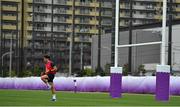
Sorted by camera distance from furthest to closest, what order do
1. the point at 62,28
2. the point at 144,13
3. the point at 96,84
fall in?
the point at 62,28 < the point at 144,13 < the point at 96,84

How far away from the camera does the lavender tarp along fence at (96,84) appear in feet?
104

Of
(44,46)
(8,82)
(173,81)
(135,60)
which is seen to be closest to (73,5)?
(44,46)

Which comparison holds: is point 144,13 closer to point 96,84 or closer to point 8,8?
point 8,8

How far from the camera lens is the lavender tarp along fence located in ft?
104

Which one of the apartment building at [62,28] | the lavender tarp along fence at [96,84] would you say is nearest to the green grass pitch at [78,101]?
the lavender tarp along fence at [96,84]

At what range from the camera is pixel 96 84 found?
37281 mm

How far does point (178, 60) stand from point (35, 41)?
138 feet

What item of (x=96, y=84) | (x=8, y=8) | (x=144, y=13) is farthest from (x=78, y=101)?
(x=8, y=8)

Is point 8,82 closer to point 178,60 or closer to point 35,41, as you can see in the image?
point 178,60

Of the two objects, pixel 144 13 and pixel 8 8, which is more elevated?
pixel 8 8

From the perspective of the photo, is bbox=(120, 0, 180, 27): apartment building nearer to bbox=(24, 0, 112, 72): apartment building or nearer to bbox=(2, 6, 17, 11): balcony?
bbox=(24, 0, 112, 72): apartment building

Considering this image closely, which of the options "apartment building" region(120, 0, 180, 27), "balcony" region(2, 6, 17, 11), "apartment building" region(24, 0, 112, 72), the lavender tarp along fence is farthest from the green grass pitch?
"balcony" region(2, 6, 17, 11)

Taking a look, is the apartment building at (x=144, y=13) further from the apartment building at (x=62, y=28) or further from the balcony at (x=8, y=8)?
the balcony at (x=8, y=8)

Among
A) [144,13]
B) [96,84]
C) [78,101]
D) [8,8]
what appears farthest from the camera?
[144,13]
